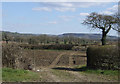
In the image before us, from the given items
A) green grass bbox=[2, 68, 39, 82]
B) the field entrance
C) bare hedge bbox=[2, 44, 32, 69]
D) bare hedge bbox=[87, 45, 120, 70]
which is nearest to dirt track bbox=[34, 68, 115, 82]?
green grass bbox=[2, 68, 39, 82]

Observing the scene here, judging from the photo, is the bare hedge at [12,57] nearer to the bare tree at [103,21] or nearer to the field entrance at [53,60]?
the field entrance at [53,60]

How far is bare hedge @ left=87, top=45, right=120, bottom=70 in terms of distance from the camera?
12258mm

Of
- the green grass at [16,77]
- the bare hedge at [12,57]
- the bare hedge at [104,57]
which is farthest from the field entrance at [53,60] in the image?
the bare hedge at [104,57]

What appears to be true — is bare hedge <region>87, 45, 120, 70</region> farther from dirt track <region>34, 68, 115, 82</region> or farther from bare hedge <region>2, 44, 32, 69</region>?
bare hedge <region>2, 44, 32, 69</region>

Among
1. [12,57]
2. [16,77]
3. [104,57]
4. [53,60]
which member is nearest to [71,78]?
[16,77]

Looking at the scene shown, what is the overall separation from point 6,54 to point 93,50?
19.1 feet

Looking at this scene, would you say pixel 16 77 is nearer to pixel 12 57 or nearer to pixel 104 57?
pixel 12 57

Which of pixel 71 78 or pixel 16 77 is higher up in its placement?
pixel 16 77

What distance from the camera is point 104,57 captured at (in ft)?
41.3

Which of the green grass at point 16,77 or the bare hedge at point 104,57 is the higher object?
the bare hedge at point 104,57

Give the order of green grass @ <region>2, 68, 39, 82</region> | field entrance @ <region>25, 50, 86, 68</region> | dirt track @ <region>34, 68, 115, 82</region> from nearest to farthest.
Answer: green grass @ <region>2, 68, 39, 82</region> → dirt track @ <region>34, 68, 115, 82</region> → field entrance @ <region>25, 50, 86, 68</region>

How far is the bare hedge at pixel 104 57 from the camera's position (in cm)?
1226

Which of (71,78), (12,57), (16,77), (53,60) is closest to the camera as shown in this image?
(16,77)

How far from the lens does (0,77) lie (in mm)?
9484
